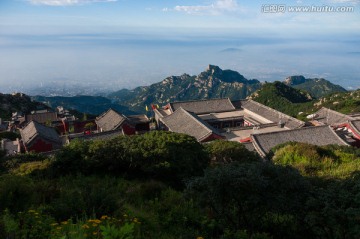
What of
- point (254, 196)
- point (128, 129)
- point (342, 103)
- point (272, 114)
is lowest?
point (342, 103)

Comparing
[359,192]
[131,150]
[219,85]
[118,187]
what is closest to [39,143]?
[131,150]

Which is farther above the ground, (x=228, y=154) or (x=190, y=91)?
(x=228, y=154)

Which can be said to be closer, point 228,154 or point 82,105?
point 228,154

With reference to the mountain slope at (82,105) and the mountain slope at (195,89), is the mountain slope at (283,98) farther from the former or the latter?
the mountain slope at (82,105)

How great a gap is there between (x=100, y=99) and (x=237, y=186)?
139m

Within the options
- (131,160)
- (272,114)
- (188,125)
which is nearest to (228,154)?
(131,160)

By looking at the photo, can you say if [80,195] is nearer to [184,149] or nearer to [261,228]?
[261,228]

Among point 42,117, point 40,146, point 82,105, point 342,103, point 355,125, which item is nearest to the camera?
point 40,146

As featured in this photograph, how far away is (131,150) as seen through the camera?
43.4ft

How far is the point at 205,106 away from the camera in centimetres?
4025

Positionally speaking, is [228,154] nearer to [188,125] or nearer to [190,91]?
[188,125]

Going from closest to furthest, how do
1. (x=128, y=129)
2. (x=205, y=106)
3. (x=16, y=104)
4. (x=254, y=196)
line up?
1. (x=254, y=196)
2. (x=128, y=129)
3. (x=205, y=106)
4. (x=16, y=104)

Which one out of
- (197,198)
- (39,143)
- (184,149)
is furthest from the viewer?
(39,143)

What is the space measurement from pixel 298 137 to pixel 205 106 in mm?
15960
